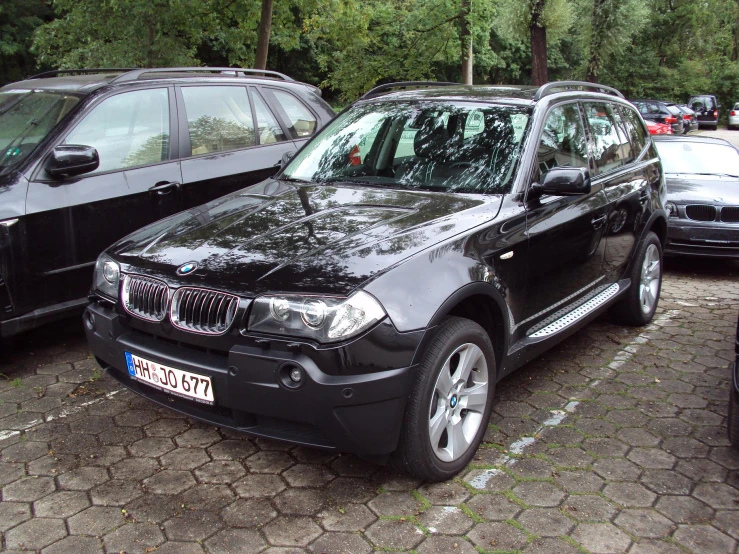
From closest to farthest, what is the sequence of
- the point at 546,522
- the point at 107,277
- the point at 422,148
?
the point at 546,522 → the point at 107,277 → the point at 422,148

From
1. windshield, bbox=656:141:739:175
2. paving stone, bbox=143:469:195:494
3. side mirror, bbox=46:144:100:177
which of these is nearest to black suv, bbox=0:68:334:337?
side mirror, bbox=46:144:100:177

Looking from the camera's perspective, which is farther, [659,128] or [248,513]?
[659,128]

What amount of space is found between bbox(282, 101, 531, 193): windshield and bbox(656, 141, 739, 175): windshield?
16.9 feet

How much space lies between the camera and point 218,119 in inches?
223

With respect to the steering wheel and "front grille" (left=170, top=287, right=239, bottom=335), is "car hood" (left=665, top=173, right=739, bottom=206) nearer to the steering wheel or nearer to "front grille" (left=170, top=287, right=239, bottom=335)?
the steering wheel

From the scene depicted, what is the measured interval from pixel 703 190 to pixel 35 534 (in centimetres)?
747

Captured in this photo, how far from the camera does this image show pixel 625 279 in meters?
5.21

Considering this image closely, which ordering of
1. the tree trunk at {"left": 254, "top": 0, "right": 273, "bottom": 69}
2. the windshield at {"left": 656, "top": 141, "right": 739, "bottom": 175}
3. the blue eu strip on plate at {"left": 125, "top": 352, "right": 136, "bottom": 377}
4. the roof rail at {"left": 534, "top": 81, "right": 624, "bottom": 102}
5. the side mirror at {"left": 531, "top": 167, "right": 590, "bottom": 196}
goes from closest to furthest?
the blue eu strip on plate at {"left": 125, "top": 352, "right": 136, "bottom": 377} → the side mirror at {"left": 531, "top": 167, "right": 590, "bottom": 196} → the roof rail at {"left": 534, "top": 81, "right": 624, "bottom": 102} → the windshield at {"left": 656, "top": 141, "right": 739, "bottom": 175} → the tree trunk at {"left": 254, "top": 0, "right": 273, "bottom": 69}

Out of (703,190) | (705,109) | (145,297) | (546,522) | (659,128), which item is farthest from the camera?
(705,109)

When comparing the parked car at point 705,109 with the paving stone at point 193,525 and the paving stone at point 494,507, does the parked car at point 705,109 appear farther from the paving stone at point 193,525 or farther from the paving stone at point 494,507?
the paving stone at point 193,525

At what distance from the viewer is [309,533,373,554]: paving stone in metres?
2.78

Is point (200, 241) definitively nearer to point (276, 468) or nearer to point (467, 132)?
point (276, 468)

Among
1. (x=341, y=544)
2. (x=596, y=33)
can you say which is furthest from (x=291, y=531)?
(x=596, y=33)

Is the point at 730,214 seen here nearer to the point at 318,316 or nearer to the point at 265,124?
the point at 265,124
